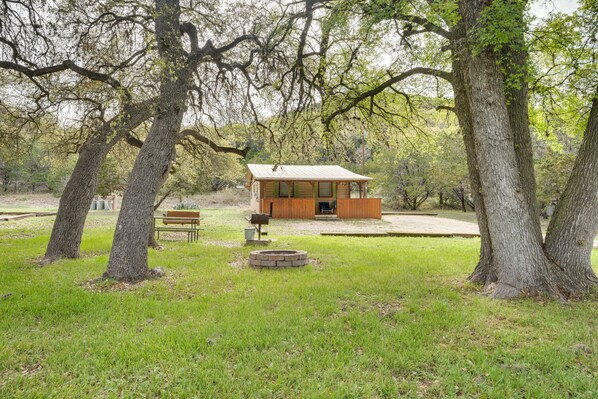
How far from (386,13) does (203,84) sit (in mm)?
5303

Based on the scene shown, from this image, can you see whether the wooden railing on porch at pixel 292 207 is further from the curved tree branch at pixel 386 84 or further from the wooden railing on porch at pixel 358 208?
the curved tree branch at pixel 386 84

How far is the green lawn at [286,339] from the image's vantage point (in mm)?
2922

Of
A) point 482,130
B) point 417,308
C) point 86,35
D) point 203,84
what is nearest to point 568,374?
point 417,308

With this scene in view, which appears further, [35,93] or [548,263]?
[35,93]

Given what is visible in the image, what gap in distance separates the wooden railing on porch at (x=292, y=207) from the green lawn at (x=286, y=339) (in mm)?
16779

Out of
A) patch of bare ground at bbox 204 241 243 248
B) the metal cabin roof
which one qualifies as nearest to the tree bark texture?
patch of bare ground at bbox 204 241 243 248

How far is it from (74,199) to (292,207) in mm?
15977

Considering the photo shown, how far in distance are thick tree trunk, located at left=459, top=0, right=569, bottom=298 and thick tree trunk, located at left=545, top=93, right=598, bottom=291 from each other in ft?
0.88

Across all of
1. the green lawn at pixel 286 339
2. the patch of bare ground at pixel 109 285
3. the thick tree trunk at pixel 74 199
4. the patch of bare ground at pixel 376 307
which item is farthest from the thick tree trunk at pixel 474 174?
the thick tree trunk at pixel 74 199

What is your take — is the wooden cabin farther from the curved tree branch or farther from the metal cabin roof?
the curved tree branch

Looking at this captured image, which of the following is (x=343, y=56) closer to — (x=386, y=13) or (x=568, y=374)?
(x=386, y=13)

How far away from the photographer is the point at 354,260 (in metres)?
8.78

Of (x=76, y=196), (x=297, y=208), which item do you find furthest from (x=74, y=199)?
(x=297, y=208)

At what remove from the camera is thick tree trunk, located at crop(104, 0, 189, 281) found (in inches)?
256
